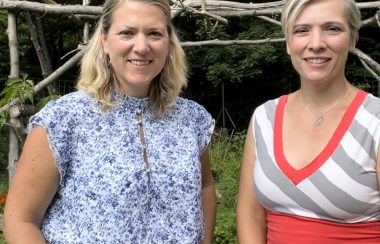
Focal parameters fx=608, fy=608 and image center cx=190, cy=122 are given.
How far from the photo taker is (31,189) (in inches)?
77.9

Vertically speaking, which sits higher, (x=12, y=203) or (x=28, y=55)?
(x=12, y=203)

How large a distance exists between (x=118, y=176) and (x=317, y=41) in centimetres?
78

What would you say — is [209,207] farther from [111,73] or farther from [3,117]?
[3,117]

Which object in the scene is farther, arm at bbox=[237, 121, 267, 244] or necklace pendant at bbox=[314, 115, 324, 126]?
arm at bbox=[237, 121, 267, 244]

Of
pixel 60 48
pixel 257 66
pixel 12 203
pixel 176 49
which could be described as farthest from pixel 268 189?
pixel 60 48

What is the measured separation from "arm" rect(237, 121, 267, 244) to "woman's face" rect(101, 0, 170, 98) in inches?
A: 17.5

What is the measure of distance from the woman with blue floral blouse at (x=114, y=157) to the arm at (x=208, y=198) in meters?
0.13

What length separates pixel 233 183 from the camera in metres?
6.01

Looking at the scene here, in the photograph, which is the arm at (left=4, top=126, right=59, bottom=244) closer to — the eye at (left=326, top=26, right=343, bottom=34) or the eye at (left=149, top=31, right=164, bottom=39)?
the eye at (left=149, top=31, right=164, bottom=39)

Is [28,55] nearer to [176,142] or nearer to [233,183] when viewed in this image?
[233,183]

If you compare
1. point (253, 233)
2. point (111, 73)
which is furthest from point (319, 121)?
point (111, 73)

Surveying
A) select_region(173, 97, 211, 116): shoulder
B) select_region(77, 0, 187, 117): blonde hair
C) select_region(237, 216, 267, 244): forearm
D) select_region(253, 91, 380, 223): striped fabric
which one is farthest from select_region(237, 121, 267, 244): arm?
select_region(77, 0, 187, 117): blonde hair

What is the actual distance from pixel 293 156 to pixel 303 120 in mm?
141

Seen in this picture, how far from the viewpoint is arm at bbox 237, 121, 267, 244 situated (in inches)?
85.7
